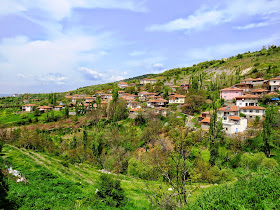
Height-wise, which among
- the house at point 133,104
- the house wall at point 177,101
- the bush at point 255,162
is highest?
the house wall at point 177,101

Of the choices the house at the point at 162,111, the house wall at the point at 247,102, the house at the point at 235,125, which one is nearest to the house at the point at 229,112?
the house at the point at 235,125

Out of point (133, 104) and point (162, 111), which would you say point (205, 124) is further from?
point (133, 104)

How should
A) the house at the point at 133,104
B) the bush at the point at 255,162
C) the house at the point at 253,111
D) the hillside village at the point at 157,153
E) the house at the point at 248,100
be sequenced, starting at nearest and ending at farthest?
the hillside village at the point at 157,153 → the bush at the point at 255,162 → the house at the point at 253,111 → the house at the point at 248,100 → the house at the point at 133,104

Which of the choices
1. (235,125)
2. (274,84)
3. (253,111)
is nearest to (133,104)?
(235,125)

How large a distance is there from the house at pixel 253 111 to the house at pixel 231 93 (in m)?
13.5

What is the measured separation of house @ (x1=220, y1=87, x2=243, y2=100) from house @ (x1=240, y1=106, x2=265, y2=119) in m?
13.5

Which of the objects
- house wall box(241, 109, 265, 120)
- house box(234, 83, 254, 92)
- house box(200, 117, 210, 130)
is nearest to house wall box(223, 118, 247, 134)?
house box(200, 117, 210, 130)

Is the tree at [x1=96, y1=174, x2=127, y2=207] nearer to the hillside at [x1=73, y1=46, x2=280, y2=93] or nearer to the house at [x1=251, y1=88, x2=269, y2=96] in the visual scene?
the house at [x1=251, y1=88, x2=269, y2=96]

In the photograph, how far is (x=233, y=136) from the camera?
100 ft

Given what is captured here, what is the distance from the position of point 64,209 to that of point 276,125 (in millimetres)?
37522

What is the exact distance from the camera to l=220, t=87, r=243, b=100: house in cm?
4806

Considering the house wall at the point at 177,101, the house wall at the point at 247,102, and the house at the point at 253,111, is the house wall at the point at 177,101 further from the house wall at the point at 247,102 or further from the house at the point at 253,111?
the house at the point at 253,111

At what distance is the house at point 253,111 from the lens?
34406 millimetres

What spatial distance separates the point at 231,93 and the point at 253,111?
1530 centimetres
